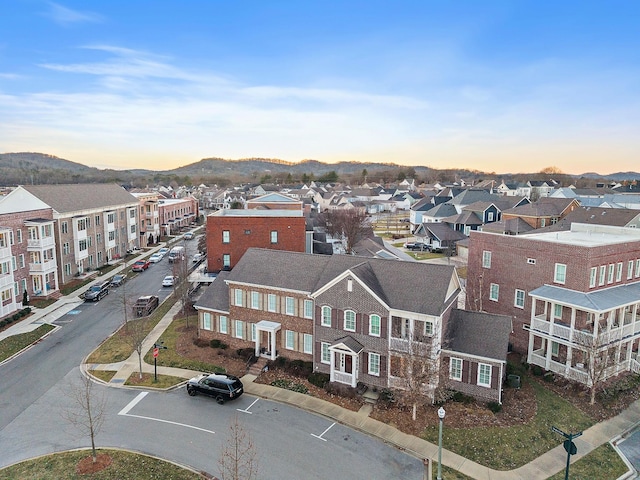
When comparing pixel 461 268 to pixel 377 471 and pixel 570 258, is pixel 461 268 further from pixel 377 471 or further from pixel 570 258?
pixel 377 471

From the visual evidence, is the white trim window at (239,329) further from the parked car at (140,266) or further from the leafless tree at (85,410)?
the parked car at (140,266)

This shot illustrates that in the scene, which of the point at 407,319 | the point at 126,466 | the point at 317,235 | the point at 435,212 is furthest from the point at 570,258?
the point at 435,212

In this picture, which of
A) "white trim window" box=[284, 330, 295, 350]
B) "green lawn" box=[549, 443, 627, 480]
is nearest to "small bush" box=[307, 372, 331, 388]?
"white trim window" box=[284, 330, 295, 350]

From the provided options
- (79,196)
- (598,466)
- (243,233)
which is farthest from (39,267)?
(598,466)

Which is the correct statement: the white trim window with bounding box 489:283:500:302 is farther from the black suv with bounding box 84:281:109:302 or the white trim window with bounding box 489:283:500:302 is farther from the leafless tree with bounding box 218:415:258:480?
the black suv with bounding box 84:281:109:302

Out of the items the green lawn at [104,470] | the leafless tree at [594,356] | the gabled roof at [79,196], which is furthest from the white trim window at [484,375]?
the gabled roof at [79,196]

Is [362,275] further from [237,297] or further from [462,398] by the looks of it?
[237,297]
